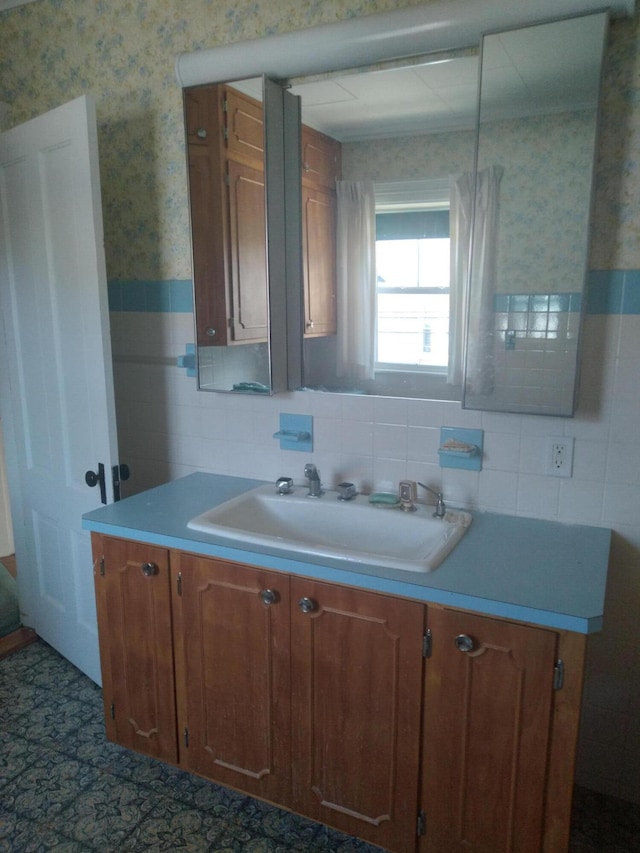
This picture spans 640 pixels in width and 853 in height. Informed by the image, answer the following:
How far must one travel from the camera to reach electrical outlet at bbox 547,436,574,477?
169cm

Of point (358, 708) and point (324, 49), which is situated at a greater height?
point (324, 49)

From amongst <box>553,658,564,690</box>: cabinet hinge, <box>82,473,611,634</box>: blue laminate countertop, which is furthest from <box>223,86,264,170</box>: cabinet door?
<box>553,658,564,690</box>: cabinet hinge

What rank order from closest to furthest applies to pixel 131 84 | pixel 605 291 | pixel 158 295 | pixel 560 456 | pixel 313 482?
pixel 605 291 < pixel 560 456 < pixel 313 482 < pixel 131 84 < pixel 158 295

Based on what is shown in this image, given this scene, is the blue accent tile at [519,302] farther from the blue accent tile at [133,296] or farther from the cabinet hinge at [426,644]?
the blue accent tile at [133,296]

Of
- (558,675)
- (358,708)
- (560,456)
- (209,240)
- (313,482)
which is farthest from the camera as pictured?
(209,240)

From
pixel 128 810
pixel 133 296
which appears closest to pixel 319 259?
pixel 133 296

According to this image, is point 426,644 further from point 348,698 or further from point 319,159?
point 319,159

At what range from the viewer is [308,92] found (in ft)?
6.20

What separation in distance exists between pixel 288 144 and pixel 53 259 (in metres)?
0.91

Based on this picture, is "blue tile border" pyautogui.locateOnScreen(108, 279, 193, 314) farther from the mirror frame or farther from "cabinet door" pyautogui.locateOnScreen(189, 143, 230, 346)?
the mirror frame

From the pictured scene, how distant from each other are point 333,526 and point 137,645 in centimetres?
68

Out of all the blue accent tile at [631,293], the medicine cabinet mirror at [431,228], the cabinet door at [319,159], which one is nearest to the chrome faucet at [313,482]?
the medicine cabinet mirror at [431,228]

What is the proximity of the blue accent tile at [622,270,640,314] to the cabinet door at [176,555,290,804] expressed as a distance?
3.64 feet

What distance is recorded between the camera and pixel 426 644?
1389 millimetres
